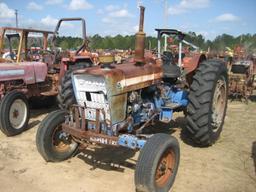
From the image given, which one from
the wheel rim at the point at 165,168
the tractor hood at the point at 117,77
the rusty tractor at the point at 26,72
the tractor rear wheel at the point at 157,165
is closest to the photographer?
the tractor rear wheel at the point at 157,165

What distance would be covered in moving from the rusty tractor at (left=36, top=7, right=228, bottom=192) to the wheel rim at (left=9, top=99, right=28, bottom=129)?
204 centimetres

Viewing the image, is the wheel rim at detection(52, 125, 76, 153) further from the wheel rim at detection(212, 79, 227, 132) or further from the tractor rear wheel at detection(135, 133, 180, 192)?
the wheel rim at detection(212, 79, 227, 132)

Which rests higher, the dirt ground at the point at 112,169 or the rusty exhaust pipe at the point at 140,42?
the rusty exhaust pipe at the point at 140,42

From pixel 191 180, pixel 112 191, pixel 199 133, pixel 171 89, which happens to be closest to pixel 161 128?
pixel 171 89

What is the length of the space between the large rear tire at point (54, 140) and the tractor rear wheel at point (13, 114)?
184 centimetres

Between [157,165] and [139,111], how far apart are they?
1.26 metres

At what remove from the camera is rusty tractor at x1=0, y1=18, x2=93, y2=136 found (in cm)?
664

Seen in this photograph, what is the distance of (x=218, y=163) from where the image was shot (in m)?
5.15

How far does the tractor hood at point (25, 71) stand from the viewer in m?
7.22

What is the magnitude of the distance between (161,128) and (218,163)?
77.6 inches

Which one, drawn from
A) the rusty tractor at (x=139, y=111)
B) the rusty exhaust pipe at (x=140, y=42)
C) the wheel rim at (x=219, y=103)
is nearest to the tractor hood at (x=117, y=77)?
the rusty tractor at (x=139, y=111)

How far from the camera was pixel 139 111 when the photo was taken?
195 inches

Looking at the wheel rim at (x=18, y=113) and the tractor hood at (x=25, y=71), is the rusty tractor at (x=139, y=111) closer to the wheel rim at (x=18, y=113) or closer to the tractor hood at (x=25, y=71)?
the wheel rim at (x=18, y=113)

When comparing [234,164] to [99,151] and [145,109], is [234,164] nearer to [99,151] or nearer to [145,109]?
[145,109]
